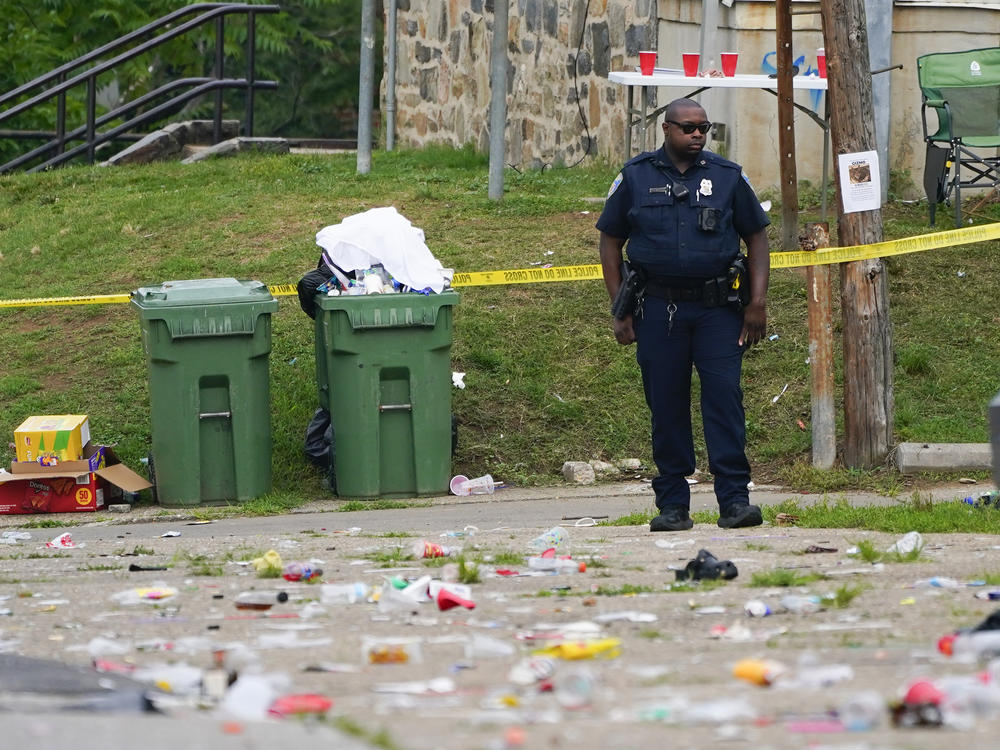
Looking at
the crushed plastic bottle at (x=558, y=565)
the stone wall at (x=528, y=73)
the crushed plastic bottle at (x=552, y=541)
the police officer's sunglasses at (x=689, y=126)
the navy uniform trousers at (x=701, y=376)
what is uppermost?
the stone wall at (x=528, y=73)

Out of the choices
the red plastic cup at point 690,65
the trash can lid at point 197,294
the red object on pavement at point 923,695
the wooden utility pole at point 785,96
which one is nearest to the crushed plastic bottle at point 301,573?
the red object on pavement at point 923,695

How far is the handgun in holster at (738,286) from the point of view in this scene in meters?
6.76

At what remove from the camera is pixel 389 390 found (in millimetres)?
8875

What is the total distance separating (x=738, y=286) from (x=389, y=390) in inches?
106

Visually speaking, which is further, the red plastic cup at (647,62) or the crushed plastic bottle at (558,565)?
the red plastic cup at (647,62)

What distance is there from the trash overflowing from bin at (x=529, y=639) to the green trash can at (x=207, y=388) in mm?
1650

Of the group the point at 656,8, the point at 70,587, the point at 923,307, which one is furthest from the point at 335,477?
the point at 656,8

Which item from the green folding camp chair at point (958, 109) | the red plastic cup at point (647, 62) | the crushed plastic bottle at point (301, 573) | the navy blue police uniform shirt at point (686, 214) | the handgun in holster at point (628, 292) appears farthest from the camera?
the green folding camp chair at point (958, 109)

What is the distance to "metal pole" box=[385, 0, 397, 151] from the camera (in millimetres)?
19594

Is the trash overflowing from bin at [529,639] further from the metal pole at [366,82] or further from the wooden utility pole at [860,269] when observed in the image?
the metal pole at [366,82]

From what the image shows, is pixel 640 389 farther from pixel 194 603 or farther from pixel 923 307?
pixel 194 603

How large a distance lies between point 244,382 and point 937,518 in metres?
3.77

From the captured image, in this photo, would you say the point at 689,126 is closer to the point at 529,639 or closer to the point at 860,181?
the point at 860,181

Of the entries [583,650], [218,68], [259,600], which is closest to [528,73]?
[218,68]
